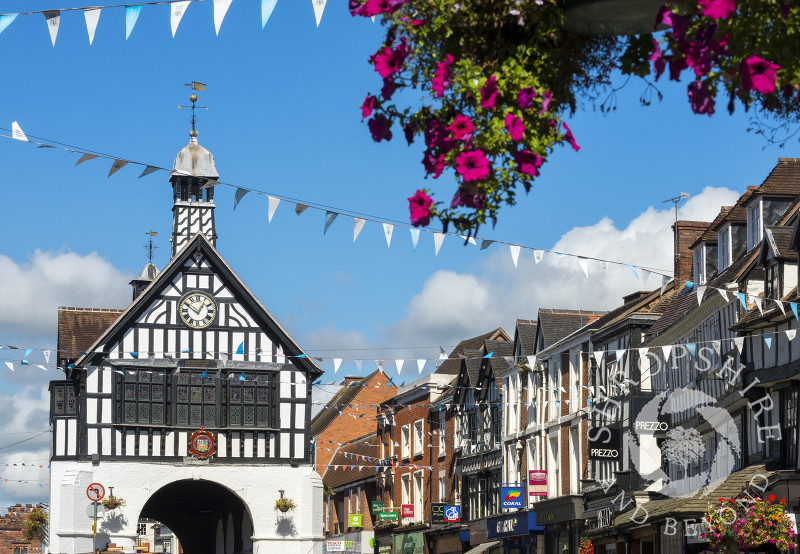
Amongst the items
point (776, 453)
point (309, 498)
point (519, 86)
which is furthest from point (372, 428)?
point (519, 86)

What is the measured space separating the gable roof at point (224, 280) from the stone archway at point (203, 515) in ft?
14.9

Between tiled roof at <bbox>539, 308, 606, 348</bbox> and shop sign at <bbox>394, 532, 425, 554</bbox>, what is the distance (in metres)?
12.9

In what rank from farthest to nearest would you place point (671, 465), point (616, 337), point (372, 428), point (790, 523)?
point (372, 428)
point (616, 337)
point (671, 465)
point (790, 523)

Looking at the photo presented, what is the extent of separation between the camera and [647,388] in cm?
3338

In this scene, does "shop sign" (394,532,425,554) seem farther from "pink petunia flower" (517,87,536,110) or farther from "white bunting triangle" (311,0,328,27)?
"pink petunia flower" (517,87,536,110)

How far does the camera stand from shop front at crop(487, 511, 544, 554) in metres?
39.1

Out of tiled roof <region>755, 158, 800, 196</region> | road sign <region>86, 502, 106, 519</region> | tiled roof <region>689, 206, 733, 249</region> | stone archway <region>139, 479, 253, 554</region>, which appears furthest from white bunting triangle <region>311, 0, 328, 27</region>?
stone archway <region>139, 479, 253, 554</region>

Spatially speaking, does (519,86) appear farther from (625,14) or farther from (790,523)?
(790,523)

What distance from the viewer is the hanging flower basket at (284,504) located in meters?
35.8

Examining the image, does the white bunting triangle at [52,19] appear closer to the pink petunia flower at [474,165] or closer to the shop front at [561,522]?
the pink petunia flower at [474,165]

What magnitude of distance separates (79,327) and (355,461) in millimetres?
19510

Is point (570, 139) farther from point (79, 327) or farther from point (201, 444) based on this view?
point (79, 327)

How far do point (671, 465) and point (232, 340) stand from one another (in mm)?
13315

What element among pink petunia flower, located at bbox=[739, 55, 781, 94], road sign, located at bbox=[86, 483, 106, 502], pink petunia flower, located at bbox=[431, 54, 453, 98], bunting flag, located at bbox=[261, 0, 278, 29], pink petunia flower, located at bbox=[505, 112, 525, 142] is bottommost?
road sign, located at bbox=[86, 483, 106, 502]
